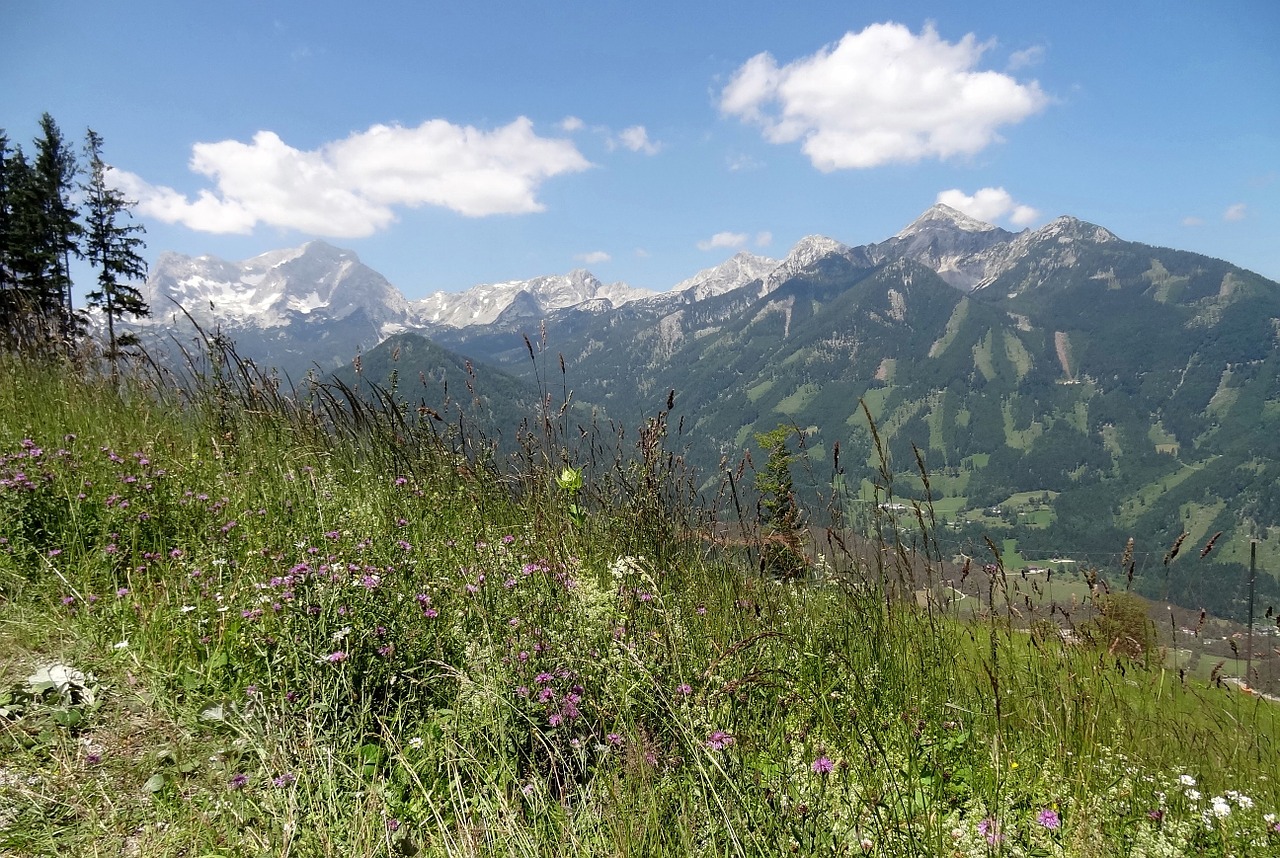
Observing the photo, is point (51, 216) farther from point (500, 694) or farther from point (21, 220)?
point (500, 694)

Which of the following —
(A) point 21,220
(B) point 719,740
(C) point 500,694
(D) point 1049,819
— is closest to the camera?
(D) point 1049,819

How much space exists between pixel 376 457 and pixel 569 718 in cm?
369

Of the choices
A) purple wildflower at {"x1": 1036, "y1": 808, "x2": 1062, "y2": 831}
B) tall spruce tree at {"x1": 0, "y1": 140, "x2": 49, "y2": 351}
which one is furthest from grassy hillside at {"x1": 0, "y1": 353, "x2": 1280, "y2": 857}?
tall spruce tree at {"x1": 0, "y1": 140, "x2": 49, "y2": 351}

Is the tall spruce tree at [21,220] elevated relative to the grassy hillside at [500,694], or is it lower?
elevated

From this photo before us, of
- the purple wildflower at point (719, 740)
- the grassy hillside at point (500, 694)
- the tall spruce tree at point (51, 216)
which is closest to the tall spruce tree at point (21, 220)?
the tall spruce tree at point (51, 216)

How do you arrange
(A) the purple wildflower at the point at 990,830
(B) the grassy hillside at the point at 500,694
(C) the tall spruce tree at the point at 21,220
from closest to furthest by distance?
1. (A) the purple wildflower at the point at 990,830
2. (B) the grassy hillside at the point at 500,694
3. (C) the tall spruce tree at the point at 21,220

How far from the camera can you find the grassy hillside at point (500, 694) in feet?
6.94

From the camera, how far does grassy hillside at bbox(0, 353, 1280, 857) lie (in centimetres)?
212

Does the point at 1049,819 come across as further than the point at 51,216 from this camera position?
No

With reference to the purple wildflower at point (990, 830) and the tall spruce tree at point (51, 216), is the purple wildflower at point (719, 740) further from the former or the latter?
the tall spruce tree at point (51, 216)

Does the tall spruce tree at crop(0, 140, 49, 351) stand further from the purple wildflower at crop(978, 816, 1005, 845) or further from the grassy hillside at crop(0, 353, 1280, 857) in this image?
the purple wildflower at crop(978, 816, 1005, 845)

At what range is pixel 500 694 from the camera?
8.23 feet

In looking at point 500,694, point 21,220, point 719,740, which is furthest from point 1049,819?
point 21,220

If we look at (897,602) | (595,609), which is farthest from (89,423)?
(897,602)
